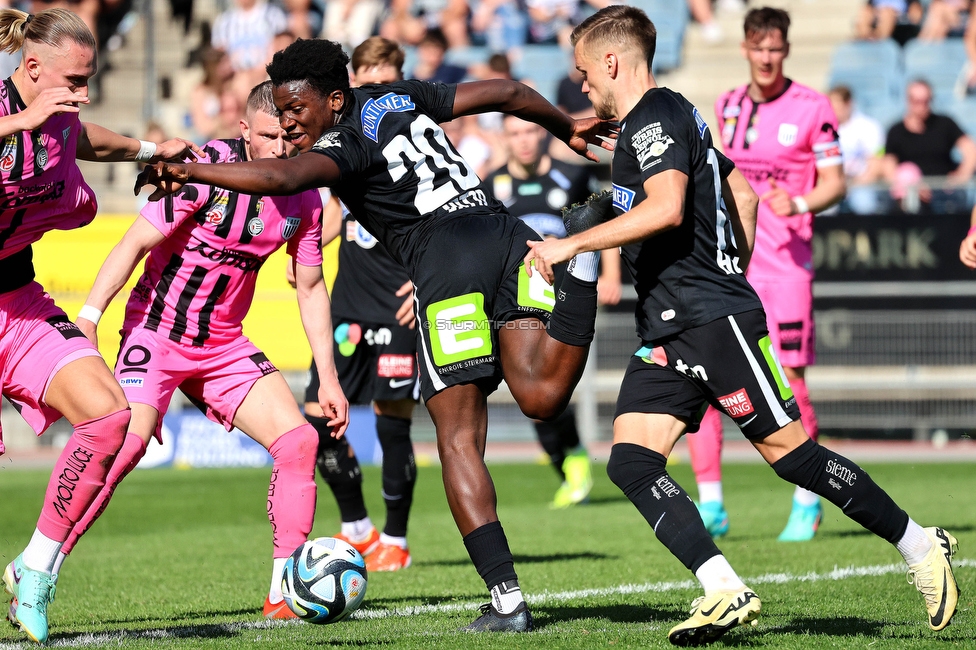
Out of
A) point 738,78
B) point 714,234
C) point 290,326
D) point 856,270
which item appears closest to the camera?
point 714,234

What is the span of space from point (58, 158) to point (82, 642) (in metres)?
1.95

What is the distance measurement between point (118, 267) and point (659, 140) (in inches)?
103

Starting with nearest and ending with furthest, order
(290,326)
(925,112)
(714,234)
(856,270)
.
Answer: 1. (714,234)
2. (856,270)
3. (290,326)
4. (925,112)

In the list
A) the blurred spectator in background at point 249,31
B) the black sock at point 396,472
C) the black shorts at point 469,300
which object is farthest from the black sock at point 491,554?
the blurred spectator in background at point 249,31

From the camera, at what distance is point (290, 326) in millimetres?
14414

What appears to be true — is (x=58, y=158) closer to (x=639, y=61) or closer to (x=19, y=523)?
→ (x=639, y=61)

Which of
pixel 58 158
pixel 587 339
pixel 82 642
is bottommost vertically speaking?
pixel 82 642

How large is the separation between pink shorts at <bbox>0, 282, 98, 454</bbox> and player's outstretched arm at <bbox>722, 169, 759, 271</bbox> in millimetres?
2735

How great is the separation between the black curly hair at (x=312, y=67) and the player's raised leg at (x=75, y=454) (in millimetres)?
1428

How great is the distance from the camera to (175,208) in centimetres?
588

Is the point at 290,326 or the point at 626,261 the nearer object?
the point at 626,261

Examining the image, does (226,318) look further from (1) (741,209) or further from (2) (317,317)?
(1) (741,209)

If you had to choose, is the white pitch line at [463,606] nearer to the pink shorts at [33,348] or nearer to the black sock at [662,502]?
the pink shorts at [33,348]

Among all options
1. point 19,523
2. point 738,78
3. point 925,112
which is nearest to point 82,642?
point 19,523
